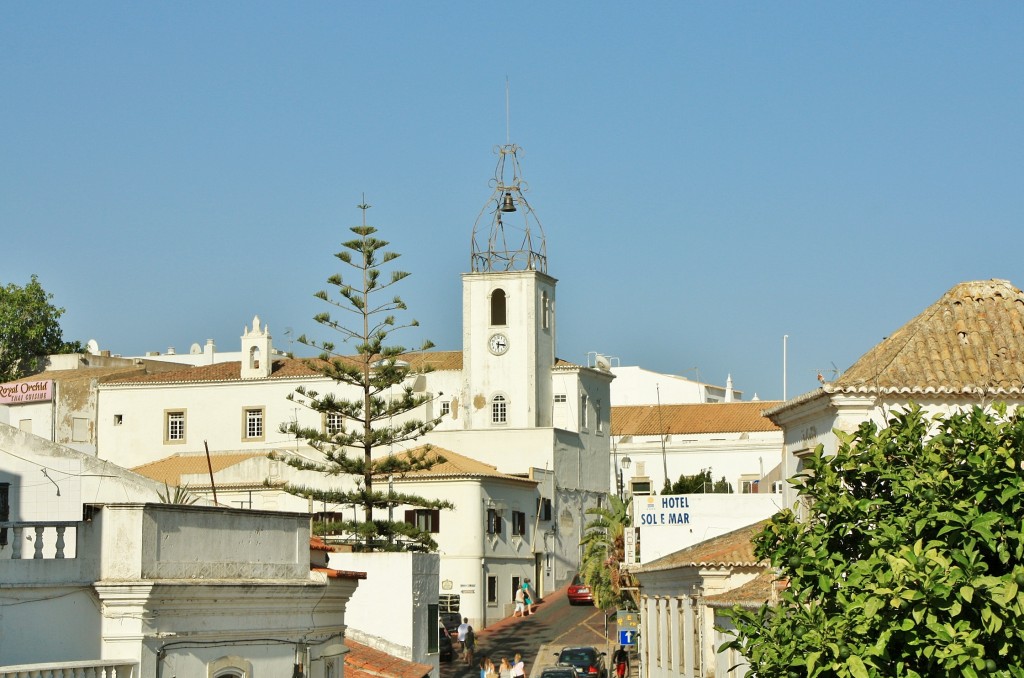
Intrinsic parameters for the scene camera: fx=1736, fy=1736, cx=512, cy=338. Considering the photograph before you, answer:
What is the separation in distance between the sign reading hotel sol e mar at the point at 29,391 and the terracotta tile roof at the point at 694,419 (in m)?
28.7

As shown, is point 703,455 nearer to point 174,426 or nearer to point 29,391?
point 174,426

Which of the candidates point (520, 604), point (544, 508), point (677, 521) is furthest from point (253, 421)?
point (677, 521)

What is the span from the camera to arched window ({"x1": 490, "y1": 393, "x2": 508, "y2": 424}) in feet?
232

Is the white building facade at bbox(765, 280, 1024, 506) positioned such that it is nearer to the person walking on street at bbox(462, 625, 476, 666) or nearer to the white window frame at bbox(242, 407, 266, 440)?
the person walking on street at bbox(462, 625, 476, 666)

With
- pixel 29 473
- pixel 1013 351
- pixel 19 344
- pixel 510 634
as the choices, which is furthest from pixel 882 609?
pixel 19 344

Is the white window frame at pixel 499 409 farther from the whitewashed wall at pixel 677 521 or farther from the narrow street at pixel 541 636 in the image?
the whitewashed wall at pixel 677 521

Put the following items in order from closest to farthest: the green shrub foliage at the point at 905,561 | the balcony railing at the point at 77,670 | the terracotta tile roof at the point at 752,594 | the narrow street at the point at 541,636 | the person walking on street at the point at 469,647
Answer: the green shrub foliage at the point at 905,561
the balcony railing at the point at 77,670
the terracotta tile roof at the point at 752,594
the narrow street at the point at 541,636
the person walking on street at the point at 469,647

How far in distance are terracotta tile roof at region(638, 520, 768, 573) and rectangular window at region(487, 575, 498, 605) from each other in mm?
24868

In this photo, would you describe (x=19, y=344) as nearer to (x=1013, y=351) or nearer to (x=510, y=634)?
(x=510, y=634)

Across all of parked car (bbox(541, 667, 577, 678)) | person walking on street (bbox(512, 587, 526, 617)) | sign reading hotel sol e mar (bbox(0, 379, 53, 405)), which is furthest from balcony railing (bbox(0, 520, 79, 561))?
sign reading hotel sol e mar (bbox(0, 379, 53, 405))

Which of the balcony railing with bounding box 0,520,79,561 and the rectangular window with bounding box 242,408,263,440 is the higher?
the rectangular window with bounding box 242,408,263,440

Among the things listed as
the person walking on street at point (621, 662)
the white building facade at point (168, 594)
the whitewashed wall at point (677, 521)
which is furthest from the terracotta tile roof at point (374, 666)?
the person walking on street at point (621, 662)

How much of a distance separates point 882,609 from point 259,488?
47870mm

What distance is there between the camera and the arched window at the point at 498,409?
70812 mm
